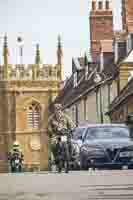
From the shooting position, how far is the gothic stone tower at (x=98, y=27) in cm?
6288

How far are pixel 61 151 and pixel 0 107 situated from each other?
3057 inches

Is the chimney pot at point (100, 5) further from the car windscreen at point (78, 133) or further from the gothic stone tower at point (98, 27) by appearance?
the car windscreen at point (78, 133)

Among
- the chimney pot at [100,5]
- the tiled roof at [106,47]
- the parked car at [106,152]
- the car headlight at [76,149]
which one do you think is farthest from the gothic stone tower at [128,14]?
the car headlight at [76,149]

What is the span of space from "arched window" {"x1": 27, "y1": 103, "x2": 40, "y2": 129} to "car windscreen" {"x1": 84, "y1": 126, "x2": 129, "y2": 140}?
235 ft

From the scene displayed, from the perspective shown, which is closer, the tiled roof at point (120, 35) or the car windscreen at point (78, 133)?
the car windscreen at point (78, 133)

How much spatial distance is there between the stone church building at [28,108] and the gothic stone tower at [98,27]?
96.1 feet

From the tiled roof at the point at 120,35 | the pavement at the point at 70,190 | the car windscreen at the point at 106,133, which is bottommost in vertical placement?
the pavement at the point at 70,190

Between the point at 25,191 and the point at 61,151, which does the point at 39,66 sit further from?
the point at 25,191

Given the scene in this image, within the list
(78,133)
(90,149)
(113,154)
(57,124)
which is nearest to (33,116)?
(78,133)

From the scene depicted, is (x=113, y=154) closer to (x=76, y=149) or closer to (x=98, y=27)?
(x=76, y=149)

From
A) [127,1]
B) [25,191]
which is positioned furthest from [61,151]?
[127,1]

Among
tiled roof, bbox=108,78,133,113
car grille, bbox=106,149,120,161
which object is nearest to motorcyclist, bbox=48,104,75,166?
car grille, bbox=106,149,120,161

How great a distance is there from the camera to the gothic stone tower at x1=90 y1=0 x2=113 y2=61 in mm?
62875

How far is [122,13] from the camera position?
191 ft
